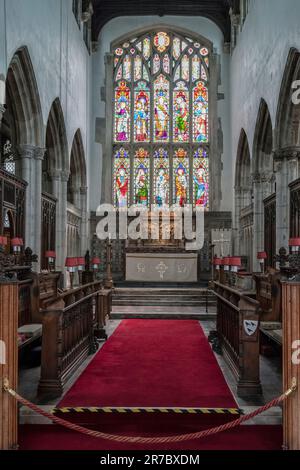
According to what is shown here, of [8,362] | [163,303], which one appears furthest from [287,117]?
[8,362]

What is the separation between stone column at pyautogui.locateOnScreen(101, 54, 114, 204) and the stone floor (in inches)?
488

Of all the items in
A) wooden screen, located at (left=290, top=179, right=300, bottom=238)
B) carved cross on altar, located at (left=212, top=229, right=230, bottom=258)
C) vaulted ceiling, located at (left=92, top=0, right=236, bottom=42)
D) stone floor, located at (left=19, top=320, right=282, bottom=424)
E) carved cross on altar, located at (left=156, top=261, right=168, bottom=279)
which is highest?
vaulted ceiling, located at (left=92, top=0, right=236, bottom=42)

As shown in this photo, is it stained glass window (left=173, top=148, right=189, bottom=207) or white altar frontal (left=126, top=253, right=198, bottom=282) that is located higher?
stained glass window (left=173, top=148, right=189, bottom=207)

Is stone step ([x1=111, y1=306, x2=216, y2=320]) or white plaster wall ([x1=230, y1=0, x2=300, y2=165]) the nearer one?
white plaster wall ([x1=230, y1=0, x2=300, y2=165])

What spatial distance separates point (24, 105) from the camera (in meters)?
11.3

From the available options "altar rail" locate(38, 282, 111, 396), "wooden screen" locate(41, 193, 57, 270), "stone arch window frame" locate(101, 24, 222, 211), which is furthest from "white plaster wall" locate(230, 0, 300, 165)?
"altar rail" locate(38, 282, 111, 396)

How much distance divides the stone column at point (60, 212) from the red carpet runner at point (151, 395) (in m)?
6.65

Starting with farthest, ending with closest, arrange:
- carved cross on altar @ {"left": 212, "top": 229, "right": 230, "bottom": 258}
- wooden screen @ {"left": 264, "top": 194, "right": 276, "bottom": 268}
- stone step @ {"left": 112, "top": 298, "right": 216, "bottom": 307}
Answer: carved cross on altar @ {"left": 212, "top": 229, "right": 230, "bottom": 258} → wooden screen @ {"left": 264, "top": 194, "right": 276, "bottom": 268} → stone step @ {"left": 112, "top": 298, "right": 216, "bottom": 307}

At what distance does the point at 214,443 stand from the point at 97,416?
3.80ft

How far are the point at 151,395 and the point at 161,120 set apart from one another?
1569 cm

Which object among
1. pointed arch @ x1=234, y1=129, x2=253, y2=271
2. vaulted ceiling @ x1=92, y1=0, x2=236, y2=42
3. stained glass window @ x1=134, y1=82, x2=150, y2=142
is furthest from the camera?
stained glass window @ x1=134, y1=82, x2=150, y2=142

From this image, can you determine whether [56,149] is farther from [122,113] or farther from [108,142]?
[122,113]

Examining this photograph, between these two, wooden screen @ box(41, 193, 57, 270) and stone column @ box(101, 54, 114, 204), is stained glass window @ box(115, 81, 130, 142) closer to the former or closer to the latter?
stone column @ box(101, 54, 114, 204)

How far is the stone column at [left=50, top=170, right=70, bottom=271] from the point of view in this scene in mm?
14414
